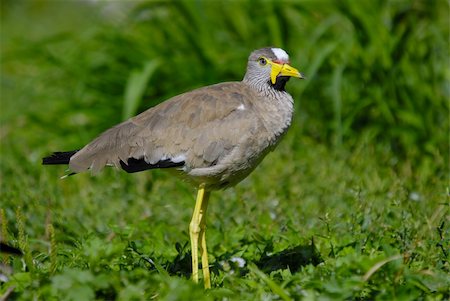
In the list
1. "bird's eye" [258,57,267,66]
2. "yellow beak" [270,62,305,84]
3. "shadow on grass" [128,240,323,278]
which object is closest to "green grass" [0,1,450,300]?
"shadow on grass" [128,240,323,278]

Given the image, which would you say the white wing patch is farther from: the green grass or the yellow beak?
the green grass

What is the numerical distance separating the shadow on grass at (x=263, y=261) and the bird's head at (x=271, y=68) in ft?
2.83

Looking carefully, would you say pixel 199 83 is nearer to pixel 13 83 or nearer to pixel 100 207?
pixel 100 207

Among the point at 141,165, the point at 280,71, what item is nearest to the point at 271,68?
the point at 280,71

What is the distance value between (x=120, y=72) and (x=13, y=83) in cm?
211

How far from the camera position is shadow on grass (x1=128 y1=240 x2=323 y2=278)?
417cm

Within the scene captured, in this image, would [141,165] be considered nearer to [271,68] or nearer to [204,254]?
[204,254]

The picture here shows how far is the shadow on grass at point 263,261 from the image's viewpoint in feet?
13.7

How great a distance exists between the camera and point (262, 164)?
6121 mm

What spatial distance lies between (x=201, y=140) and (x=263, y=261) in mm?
730

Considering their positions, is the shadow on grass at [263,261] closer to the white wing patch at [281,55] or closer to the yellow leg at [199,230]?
the yellow leg at [199,230]

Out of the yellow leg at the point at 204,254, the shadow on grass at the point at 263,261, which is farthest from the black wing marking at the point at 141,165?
the shadow on grass at the point at 263,261

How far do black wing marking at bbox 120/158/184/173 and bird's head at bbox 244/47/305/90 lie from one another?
666mm

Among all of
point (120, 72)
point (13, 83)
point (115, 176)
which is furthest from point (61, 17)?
point (115, 176)
